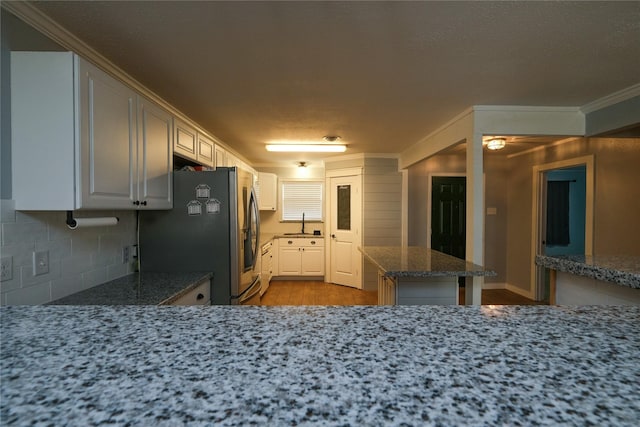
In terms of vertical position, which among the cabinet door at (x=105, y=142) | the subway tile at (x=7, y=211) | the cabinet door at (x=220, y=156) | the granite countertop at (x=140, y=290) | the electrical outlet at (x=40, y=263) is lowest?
the granite countertop at (x=140, y=290)

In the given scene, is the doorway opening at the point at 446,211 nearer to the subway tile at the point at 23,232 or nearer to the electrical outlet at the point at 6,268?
the subway tile at the point at 23,232

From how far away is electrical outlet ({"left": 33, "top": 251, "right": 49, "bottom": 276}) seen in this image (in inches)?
57.6

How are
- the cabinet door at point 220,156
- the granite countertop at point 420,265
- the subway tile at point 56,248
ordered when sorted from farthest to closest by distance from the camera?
the cabinet door at point 220,156
the granite countertop at point 420,265
the subway tile at point 56,248

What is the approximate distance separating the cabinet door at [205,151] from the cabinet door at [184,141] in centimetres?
13

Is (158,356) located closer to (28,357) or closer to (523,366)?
(28,357)

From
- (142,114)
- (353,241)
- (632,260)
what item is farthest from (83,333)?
(353,241)

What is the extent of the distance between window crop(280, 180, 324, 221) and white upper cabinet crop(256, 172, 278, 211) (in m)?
0.36

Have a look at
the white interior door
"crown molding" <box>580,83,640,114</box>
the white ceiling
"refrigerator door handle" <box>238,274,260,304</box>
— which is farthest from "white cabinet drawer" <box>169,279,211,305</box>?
"crown molding" <box>580,83,640,114</box>

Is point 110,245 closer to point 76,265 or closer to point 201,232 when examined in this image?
point 76,265

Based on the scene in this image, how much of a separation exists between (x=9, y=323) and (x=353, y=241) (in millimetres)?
4594

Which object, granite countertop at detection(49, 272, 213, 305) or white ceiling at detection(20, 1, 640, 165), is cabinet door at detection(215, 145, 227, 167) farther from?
granite countertop at detection(49, 272, 213, 305)

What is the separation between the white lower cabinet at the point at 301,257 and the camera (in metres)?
5.54

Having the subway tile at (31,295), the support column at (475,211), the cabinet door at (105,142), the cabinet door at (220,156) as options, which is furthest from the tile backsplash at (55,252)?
the support column at (475,211)

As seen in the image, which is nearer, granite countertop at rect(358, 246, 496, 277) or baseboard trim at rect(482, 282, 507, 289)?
granite countertop at rect(358, 246, 496, 277)
